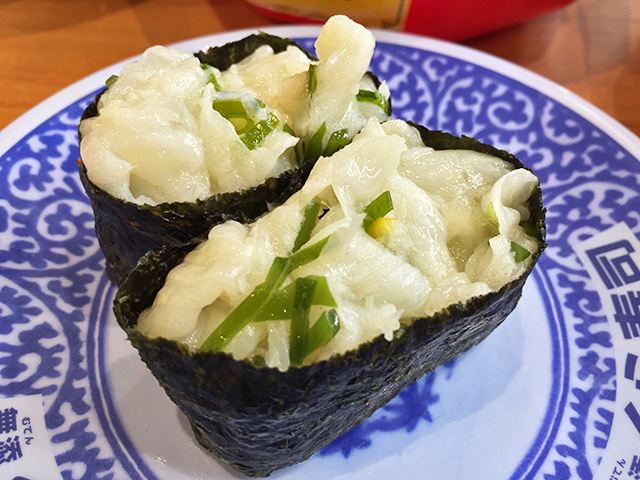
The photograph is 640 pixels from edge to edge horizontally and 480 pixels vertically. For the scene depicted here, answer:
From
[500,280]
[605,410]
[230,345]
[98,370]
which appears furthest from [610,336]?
[98,370]

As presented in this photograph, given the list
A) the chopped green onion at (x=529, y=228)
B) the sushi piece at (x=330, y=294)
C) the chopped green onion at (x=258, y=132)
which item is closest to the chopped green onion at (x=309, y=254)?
the sushi piece at (x=330, y=294)

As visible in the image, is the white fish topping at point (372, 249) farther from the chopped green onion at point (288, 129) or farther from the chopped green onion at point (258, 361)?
the chopped green onion at point (288, 129)

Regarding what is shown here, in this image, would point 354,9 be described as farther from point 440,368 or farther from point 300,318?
point 300,318

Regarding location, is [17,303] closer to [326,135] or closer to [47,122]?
[47,122]

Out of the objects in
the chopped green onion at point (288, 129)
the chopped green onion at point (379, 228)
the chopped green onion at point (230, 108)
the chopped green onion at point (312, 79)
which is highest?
the chopped green onion at point (230, 108)

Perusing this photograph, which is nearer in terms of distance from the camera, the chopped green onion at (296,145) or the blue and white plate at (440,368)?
the blue and white plate at (440,368)

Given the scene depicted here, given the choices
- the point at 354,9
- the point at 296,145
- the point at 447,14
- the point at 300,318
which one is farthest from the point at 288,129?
the point at 447,14
